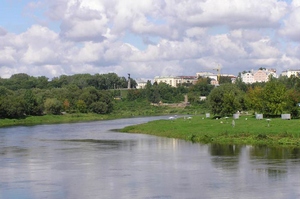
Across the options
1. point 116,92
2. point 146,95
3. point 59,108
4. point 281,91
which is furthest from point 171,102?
point 281,91

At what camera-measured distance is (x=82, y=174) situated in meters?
34.6

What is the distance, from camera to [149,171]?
35344mm

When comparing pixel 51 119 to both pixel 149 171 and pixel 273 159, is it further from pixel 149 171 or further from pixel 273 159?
pixel 149 171

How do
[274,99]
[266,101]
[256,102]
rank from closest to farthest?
[274,99], [266,101], [256,102]

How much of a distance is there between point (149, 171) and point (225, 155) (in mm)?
9478

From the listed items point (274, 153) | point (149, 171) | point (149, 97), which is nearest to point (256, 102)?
point (274, 153)

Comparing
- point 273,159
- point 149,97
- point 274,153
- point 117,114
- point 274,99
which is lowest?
point 273,159

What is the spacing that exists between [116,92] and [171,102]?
24.1 meters

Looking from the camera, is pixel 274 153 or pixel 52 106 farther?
pixel 52 106

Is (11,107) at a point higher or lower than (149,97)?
lower

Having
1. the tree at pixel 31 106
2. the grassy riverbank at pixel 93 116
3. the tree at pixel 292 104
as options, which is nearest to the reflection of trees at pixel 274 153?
the tree at pixel 292 104

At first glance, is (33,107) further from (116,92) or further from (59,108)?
(116,92)

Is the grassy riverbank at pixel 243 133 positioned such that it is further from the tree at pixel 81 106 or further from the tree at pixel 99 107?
the tree at pixel 99 107

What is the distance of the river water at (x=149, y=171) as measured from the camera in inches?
1108
